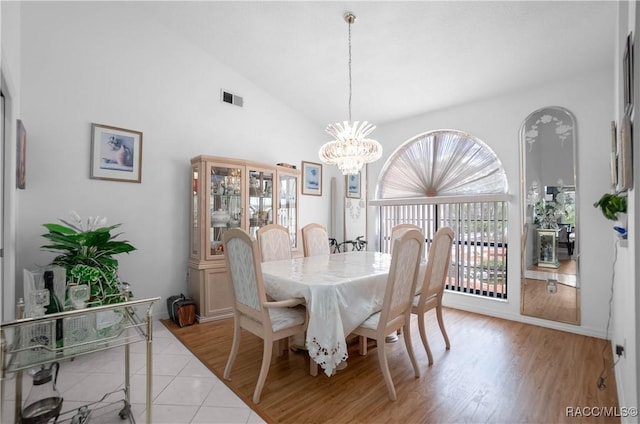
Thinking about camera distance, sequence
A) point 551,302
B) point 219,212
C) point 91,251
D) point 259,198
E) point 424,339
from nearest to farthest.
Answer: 1. point 424,339
2. point 91,251
3. point 551,302
4. point 219,212
5. point 259,198

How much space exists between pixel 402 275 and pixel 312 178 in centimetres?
314

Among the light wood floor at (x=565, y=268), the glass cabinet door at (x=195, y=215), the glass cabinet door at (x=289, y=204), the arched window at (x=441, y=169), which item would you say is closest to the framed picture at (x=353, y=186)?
the arched window at (x=441, y=169)

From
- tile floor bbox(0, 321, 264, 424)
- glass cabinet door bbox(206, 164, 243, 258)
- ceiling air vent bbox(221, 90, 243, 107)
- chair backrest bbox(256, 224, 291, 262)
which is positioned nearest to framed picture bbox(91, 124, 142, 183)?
glass cabinet door bbox(206, 164, 243, 258)

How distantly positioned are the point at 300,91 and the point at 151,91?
1854mm

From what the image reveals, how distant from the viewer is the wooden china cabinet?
333 cm

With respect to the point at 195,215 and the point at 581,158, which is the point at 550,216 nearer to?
the point at 581,158

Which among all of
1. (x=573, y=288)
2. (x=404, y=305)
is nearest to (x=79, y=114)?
(x=404, y=305)

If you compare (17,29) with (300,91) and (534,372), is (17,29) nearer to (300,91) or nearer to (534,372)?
(300,91)

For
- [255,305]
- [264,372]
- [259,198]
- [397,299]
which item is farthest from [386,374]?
[259,198]

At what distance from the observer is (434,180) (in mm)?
4113

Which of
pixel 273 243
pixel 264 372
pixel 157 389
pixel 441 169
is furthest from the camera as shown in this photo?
pixel 441 169

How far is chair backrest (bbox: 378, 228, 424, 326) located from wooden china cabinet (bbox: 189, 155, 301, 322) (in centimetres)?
201

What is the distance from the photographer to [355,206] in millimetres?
5059

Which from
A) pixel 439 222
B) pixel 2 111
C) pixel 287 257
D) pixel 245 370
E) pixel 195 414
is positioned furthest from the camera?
pixel 439 222
